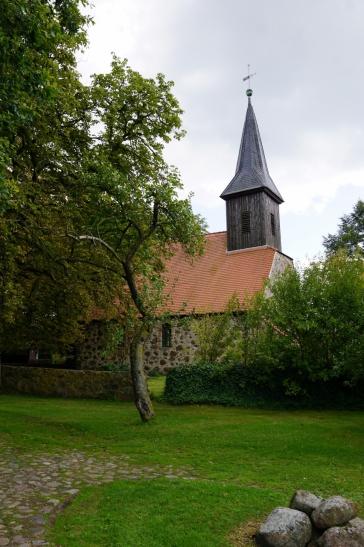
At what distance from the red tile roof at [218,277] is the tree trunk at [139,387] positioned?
9.53 metres

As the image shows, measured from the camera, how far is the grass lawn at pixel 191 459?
5664 millimetres

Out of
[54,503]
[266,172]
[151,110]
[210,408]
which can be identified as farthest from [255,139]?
[54,503]

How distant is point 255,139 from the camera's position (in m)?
30.4

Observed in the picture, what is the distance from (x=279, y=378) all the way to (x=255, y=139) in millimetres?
18727

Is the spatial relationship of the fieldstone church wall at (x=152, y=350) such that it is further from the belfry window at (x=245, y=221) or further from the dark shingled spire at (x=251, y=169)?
the dark shingled spire at (x=251, y=169)

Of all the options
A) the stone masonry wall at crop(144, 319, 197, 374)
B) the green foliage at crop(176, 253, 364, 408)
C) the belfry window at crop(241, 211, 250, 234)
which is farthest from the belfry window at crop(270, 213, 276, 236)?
the green foliage at crop(176, 253, 364, 408)

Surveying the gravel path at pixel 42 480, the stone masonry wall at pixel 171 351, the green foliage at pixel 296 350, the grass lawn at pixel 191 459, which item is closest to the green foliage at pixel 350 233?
the stone masonry wall at pixel 171 351

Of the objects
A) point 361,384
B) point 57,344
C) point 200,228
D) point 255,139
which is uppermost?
point 255,139

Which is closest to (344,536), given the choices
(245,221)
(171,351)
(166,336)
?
(171,351)

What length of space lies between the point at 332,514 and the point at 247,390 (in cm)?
1170

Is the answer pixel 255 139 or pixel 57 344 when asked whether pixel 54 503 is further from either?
pixel 255 139

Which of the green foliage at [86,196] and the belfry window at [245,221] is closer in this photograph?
the green foliage at [86,196]

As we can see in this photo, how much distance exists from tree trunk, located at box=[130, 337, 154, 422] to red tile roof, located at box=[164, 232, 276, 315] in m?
9.53

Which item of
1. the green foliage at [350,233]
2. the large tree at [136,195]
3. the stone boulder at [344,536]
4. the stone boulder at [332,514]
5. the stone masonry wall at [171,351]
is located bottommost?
the stone boulder at [344,536]
